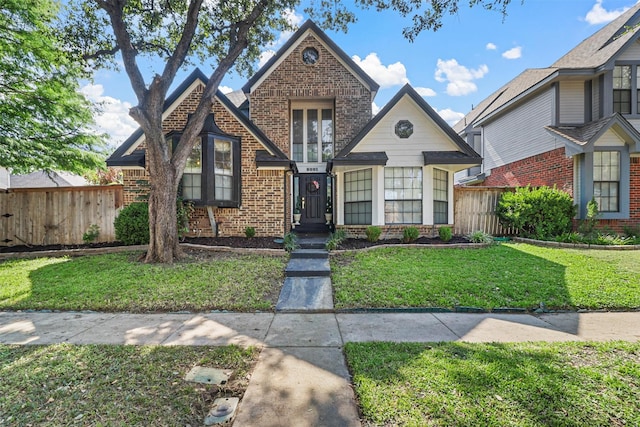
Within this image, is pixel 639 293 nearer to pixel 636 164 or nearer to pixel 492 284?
pixel 492 284

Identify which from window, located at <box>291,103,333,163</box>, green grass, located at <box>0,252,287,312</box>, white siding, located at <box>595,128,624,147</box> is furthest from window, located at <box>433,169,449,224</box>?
green grass, located at <box>0,252,287,312</box>

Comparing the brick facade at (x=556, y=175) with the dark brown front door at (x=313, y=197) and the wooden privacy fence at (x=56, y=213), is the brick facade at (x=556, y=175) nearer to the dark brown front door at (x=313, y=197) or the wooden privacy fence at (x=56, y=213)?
the dark brown front door at (x=313, y=197)

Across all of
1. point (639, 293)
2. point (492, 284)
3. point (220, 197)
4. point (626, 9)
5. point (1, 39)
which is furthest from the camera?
point (626, 9)

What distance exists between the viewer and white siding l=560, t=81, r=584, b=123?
1082 centimetres

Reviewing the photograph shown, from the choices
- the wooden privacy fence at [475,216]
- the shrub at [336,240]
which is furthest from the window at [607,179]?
the shrub at [336,240]

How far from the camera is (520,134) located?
13062 mm

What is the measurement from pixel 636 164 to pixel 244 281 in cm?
1383

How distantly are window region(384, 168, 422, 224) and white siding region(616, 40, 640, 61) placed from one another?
8648 mm

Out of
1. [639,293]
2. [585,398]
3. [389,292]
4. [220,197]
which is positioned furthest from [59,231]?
A: [639,293]

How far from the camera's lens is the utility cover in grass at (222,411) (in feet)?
7.18

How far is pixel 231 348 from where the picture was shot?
3322 millimetres

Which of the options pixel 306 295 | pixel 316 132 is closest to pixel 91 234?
pixel 306 295

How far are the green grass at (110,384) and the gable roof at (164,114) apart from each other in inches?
270

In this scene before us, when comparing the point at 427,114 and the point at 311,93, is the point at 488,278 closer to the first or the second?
the point at 427,114
